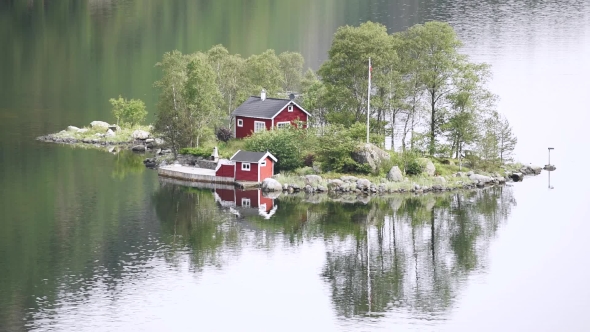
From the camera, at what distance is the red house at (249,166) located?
5878 centimetres

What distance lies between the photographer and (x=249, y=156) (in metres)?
59.1

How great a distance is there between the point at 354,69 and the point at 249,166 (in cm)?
977

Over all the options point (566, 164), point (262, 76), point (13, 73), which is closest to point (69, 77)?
point (13, 73)

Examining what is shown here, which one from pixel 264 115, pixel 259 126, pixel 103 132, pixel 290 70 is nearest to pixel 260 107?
pixel 264 115

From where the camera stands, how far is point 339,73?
2527 inches

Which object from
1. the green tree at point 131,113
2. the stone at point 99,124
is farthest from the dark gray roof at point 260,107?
the stone at point 99,124

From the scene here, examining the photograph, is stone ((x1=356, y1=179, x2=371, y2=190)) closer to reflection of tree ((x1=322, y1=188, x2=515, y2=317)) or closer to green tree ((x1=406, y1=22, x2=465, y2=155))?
reflection of tree ((x1=322, y1=188, x2=515, y2=317))

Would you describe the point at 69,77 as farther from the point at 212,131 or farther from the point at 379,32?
the point at 379,32

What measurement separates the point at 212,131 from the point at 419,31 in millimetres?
14242

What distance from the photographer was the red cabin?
58.8 m

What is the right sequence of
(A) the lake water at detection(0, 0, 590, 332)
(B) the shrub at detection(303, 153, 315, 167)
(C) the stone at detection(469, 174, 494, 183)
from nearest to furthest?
(A) the lake water at detection(0, 0, 590, 332) < (C) the stone at detection(469, 174, 494, 183) < (B) the shrub at detection(303, 153, 315, 167)

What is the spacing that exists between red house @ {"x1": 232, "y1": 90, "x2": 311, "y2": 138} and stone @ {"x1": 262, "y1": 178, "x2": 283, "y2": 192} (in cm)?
680

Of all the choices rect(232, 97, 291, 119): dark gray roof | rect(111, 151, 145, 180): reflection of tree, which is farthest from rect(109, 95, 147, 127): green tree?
rect(232, 97, 291, 119): dark gray roof

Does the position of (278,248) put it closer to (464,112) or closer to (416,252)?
(416,252)
